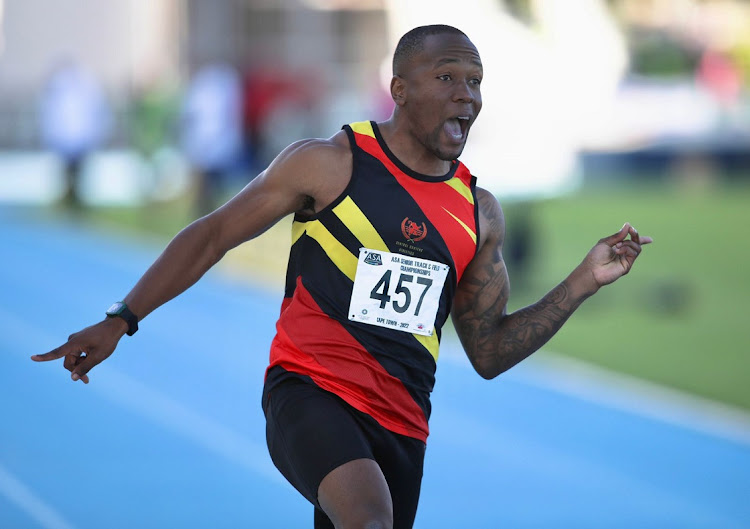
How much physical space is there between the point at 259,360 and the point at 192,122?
1141 cm

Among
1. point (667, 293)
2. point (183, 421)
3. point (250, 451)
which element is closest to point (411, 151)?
point (250, 451)

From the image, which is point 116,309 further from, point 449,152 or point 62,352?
point 449,152

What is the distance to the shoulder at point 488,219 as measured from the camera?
174 inches

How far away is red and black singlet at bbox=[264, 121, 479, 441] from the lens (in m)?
4.18

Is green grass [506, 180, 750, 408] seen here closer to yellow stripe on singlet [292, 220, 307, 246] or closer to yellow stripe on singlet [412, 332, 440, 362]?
yellow stripe on singlet [412, 332, 440, 362]

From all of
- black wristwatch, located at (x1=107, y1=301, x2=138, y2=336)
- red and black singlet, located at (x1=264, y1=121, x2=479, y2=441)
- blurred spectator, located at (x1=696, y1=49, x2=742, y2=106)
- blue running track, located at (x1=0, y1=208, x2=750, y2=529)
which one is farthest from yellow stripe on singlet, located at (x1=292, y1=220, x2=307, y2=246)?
blurred spectator, located at (x1=696, y1=49, x2=742, y2=106)

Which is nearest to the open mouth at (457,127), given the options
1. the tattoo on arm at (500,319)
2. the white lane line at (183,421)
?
the tattoo on arm at (500,319)

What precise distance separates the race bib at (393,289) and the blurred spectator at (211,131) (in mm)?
16291

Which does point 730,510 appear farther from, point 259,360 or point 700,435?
point 259,360

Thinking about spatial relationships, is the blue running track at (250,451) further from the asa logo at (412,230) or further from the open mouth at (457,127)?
the open mouth at (457,127)

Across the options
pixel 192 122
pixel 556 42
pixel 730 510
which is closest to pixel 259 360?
pixel 730 510

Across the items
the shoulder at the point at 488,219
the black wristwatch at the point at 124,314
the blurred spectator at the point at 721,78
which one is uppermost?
the blurred spectator at the point at 721,78

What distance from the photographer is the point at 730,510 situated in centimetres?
717

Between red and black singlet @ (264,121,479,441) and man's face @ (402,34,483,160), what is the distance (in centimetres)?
15
